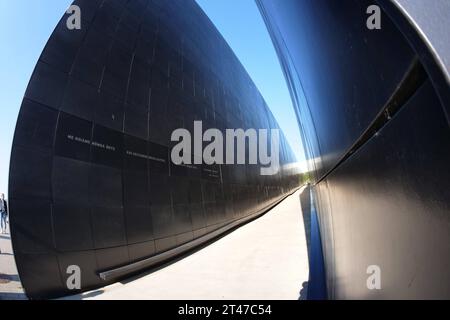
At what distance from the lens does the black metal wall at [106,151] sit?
242 inches

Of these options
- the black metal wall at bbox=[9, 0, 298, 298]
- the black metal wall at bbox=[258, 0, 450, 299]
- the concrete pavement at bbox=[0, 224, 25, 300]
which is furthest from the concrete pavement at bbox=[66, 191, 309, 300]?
the black metal wall at bbox=[258, 0, 450, 299]

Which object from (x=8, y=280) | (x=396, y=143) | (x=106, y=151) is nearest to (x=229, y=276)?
Result: (x=106, y=151)

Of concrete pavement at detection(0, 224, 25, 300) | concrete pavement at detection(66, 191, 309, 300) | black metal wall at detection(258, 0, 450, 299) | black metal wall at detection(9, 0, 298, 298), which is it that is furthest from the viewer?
concrete pavement at detection(66, 191, 309, 300)

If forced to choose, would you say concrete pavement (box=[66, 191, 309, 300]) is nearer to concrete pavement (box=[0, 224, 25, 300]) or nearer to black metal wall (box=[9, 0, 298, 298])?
black metal wall (box=[9, 0, 298, 298])

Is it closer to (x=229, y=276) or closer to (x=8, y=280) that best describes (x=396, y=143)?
(x=229, y=276)

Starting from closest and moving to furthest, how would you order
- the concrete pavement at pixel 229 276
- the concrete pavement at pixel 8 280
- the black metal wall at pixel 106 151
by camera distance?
the concrete pavement at pixel 8 280 → the black metal wall at pixel 106 151 → the concrete pavement at pixel 229 276

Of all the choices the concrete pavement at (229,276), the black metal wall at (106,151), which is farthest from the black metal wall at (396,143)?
the black metal wall at (106,151)

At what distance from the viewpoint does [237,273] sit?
25.7 feet

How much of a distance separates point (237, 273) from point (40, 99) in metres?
5.50

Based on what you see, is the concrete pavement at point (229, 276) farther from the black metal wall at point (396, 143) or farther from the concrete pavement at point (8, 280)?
the black metal wall at point (396, 143)

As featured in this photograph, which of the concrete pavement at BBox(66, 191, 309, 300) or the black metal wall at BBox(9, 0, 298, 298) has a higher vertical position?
the black metal wall at BBox(9, 0, 298, 298)

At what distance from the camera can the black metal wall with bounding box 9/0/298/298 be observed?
20.2ft

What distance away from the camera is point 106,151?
24.6ft
